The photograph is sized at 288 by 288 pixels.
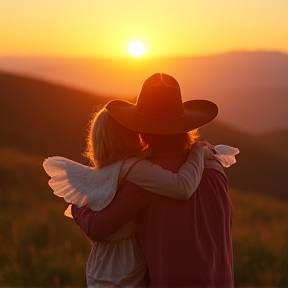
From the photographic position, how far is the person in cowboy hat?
297 cm

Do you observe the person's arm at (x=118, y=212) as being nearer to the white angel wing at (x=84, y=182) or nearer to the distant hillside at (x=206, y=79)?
the white angel wing at (x=84, y=182)

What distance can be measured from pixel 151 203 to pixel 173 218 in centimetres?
12

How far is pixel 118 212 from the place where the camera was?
9.68 feet

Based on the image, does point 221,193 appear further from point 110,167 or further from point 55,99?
point 55,99

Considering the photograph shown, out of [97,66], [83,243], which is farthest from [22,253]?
[97,66]

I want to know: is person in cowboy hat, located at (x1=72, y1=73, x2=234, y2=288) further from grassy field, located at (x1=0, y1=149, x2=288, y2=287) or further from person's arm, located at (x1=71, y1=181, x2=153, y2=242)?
grassy field, located at (x1=0, y1=149, x2=288, y2=287)

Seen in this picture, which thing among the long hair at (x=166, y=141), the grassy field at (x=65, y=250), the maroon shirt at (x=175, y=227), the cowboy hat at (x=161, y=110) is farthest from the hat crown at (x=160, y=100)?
the grassy field at (x=65, y=250)

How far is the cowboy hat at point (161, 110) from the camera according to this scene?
3051 millimetres

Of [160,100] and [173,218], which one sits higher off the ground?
[160,100]

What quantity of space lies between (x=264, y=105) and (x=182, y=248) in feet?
340

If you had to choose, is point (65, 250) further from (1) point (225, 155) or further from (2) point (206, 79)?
(2) point (206, 79)

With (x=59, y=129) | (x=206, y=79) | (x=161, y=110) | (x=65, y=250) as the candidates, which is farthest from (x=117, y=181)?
(x=206, y=79)

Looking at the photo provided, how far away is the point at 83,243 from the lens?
8.53m

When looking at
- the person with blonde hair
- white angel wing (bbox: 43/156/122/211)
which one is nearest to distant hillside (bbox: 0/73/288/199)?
white angel wing (bbox: 43/156/122/211)
